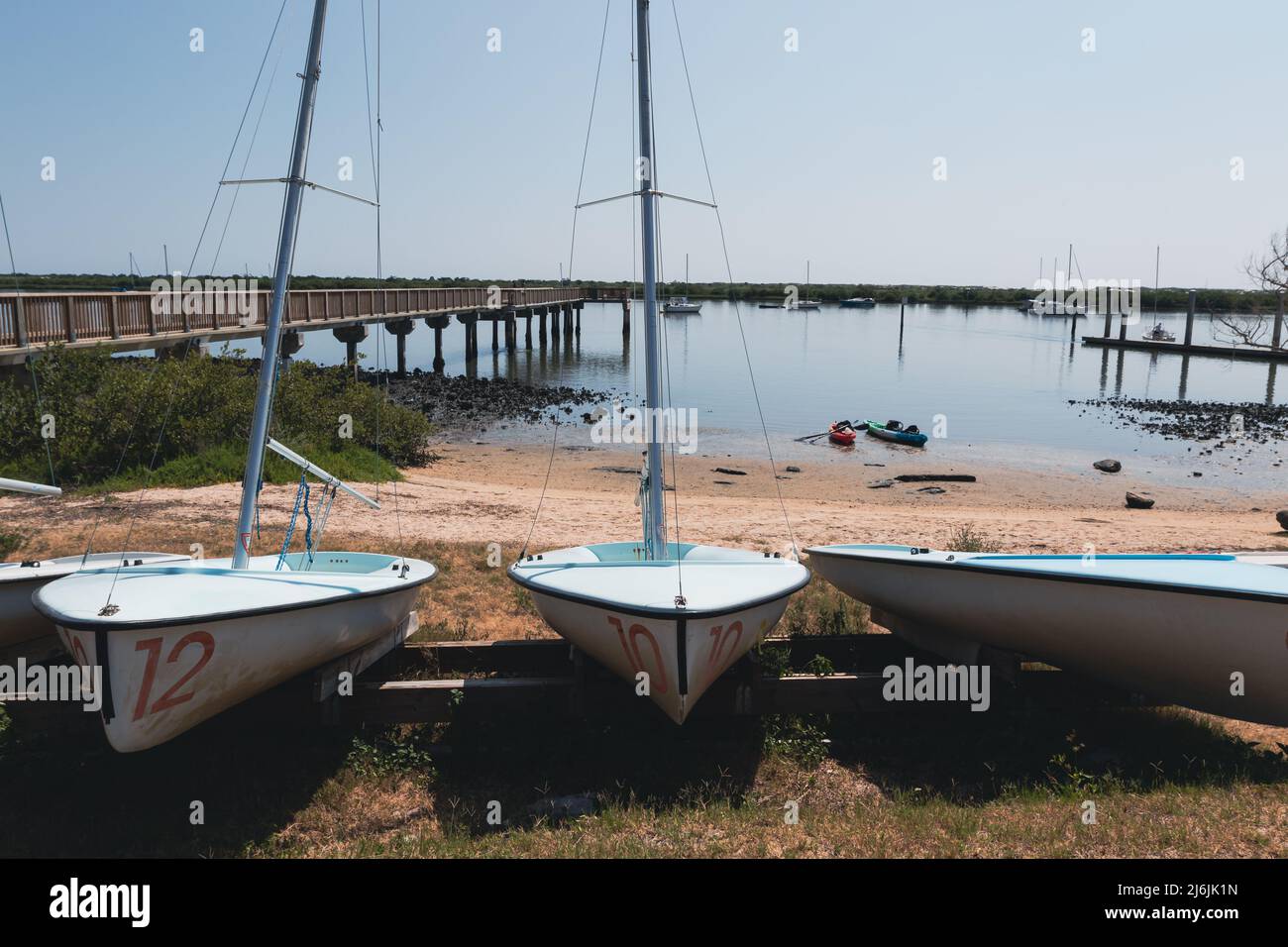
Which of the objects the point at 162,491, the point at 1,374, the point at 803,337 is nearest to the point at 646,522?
the point at 162,491

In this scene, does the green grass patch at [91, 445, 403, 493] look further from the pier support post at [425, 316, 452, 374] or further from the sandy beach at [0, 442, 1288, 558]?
the pier support post at [425, 316, 452, 374]

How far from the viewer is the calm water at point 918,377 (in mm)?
36438

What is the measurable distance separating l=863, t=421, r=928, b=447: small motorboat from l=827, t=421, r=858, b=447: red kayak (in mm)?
1169

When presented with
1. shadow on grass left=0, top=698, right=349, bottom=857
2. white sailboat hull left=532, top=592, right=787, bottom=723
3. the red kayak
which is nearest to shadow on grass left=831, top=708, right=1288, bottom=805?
white sailboat hull left=532, top=592, right=787, bottom=723

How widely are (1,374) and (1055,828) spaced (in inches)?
774

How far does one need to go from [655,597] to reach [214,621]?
2807mm

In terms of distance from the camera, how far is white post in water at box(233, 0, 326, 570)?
300 inches

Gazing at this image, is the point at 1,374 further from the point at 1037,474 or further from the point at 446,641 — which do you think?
the point at 1037,474

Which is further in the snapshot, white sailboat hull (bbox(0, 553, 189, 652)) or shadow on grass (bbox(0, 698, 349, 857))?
white sailboat hull (bbox(0, 553, 189, 652))

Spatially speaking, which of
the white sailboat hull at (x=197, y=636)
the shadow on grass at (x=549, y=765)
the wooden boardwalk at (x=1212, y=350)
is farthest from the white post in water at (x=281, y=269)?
the wooden boardwalk at (x=1212, y=350)

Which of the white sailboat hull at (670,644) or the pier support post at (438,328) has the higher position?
the pier support post at (438,328)

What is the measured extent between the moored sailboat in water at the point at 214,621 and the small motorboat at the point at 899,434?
27726 mm

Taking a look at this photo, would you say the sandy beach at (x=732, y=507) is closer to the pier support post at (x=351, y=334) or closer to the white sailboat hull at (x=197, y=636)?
the white sailboat hull at (x=197, y=636)
